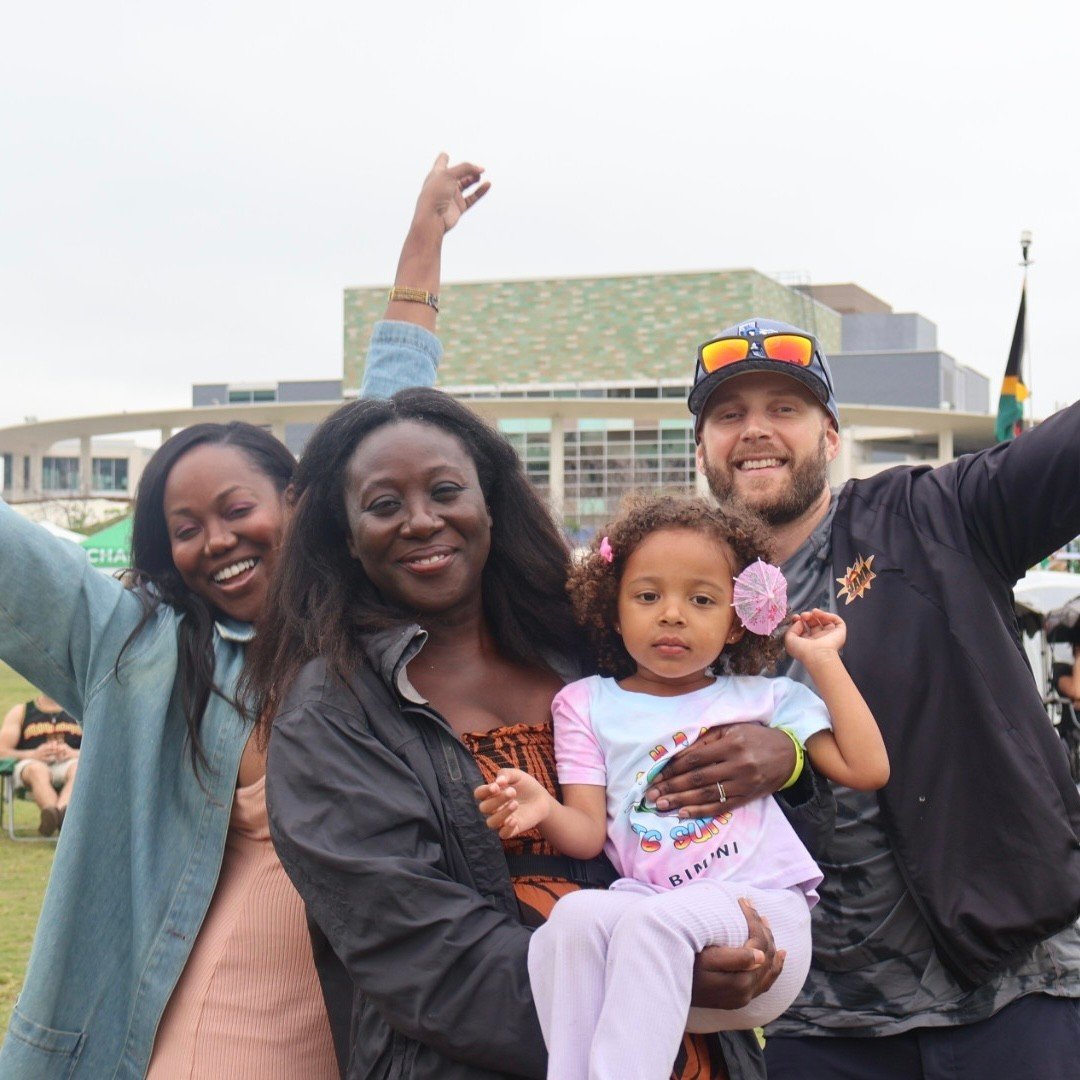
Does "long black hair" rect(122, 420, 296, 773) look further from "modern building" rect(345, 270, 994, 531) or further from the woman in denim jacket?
"modern building" rect(345, 270, 994, 531)

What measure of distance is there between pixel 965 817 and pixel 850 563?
2.05 feet

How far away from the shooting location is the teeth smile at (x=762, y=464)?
10.8 feet

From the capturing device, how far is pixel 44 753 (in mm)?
10516

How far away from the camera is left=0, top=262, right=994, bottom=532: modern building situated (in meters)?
61.4

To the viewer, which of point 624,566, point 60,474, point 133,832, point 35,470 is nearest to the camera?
point 624,566

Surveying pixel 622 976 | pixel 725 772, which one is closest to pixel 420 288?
pixel 725 772

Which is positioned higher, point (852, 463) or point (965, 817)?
point (852, 463)

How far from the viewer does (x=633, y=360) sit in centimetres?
7056

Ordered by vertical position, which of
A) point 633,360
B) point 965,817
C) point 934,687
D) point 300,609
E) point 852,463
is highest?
point 633,360

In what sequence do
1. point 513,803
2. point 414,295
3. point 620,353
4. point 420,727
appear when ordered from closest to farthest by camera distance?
1. point 513,803
2. point 420,727
3. point 414,295
4. point 620,353

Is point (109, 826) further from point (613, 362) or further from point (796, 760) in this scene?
point (613, 362)

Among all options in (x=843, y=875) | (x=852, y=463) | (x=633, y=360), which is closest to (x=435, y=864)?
(x=843, y=875)

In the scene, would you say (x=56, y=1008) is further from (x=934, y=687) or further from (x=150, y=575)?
(x=934, y=687)

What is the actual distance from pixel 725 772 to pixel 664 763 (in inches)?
5.1
